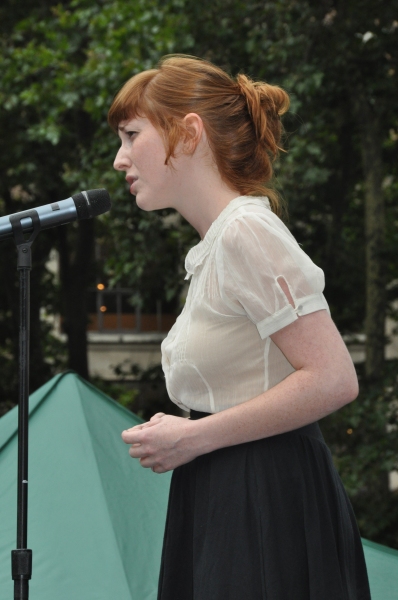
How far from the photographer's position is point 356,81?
700 centimetres

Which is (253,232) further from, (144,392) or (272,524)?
(144,392)

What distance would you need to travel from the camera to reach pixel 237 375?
1442 millimetres

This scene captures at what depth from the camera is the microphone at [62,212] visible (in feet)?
A: 5.39

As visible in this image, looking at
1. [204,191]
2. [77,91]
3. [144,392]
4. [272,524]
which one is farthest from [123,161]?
[144,392]

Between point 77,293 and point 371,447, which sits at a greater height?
point 77,293

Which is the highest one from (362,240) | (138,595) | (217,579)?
(362,240)

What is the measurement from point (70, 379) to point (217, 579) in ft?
4.49

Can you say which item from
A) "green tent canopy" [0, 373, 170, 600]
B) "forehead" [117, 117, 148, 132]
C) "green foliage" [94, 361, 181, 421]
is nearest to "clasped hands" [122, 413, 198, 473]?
"forehead" [117, 117, 148, 132]

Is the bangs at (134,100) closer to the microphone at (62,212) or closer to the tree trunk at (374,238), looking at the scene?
the microphone at (62,212)

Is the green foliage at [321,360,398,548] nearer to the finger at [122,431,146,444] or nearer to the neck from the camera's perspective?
the neck

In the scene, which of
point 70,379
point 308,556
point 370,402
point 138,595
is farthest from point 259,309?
point 370,402

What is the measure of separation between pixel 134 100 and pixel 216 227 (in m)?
0.29

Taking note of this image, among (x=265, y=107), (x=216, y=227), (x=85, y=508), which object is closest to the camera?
(x=216, y=227)

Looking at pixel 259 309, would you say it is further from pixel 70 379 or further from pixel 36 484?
pixel 70 379
